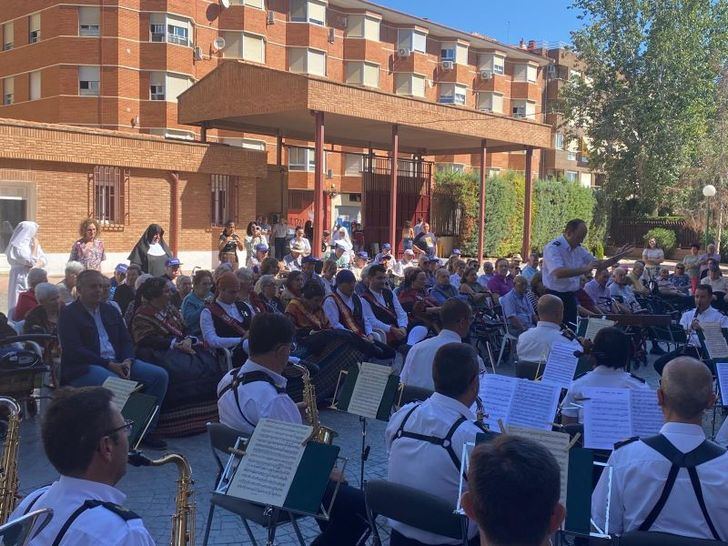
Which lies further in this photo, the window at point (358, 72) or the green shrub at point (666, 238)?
the window at point (358, 72)

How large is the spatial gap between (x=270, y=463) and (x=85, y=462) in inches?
42.0

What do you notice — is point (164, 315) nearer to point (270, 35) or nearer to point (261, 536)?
point (261, 536)

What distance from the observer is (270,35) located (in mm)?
41031

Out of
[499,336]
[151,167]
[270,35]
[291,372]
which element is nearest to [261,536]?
[291,372]

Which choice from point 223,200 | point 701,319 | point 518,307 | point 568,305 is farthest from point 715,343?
point 223,200

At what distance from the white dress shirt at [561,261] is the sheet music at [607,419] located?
12.7ft

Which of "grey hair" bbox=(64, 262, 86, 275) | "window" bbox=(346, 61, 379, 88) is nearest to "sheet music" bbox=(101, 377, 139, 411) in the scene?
"grey hair" bbox=(64, 262, 86, 275)

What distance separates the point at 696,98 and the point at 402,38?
1816 centimetres

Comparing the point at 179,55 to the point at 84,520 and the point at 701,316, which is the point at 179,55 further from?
the point at 84,520

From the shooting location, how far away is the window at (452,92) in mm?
49812

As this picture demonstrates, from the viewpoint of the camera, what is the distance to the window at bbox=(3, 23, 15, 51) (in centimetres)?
3925

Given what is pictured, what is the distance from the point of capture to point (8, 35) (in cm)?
3969

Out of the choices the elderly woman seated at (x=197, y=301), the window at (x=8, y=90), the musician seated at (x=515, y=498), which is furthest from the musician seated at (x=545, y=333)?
the window at (x=8, y=90)

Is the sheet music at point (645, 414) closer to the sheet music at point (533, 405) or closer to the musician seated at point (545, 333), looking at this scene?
the sheet music at point (533, 405)
